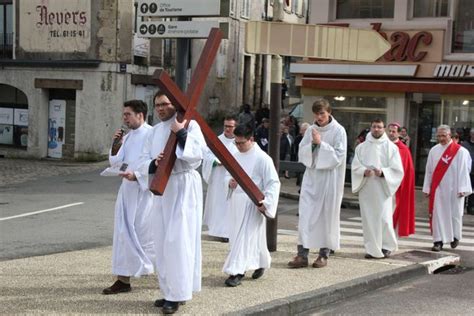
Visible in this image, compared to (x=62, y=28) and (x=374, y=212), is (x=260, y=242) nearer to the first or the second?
(x=374, y=212)

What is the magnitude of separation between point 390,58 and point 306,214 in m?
11.6

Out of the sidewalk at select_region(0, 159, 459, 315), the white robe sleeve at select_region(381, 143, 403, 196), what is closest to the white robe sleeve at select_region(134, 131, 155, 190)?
the sidewalk at select_region(0, 159, 459, 315)

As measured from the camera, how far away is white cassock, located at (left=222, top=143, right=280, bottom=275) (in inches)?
285

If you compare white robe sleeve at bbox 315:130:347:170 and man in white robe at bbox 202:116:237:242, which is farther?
man in white robe at bbox 202:116:237:242

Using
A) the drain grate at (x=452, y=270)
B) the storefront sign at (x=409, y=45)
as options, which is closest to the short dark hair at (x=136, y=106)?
the drain grate at (x=452, y=270)

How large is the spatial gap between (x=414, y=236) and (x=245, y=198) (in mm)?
5645

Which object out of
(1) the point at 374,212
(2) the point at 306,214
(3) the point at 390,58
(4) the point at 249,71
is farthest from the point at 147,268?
(4) the point at 249,71

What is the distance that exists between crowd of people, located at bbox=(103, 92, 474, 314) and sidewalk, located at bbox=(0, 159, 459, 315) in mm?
202

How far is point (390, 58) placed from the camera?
19.1 meters

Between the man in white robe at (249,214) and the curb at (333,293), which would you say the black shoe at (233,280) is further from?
the curb at (333,293)

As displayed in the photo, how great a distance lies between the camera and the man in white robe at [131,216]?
6.79m

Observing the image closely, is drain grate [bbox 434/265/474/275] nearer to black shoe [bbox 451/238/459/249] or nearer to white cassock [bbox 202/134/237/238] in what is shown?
black shoe [bbox 451/238/459/249]

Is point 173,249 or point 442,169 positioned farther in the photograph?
point 442,169

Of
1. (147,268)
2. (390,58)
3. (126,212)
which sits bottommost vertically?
(147,268)
